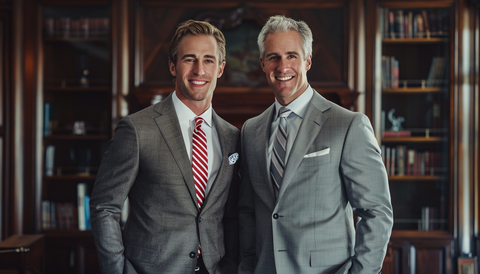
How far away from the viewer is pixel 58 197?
4109mm

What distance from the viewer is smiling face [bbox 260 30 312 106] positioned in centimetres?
175

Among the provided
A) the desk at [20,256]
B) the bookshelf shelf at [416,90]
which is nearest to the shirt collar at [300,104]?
the desk at [20,256]

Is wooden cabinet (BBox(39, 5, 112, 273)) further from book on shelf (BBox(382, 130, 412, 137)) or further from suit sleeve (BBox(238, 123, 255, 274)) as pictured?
book on shelf (BBox(382, 130, 412, 137))

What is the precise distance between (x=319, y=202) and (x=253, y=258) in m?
0.43

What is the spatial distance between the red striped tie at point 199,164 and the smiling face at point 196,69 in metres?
0.15

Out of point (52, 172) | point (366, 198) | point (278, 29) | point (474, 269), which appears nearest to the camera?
point (366, 198)

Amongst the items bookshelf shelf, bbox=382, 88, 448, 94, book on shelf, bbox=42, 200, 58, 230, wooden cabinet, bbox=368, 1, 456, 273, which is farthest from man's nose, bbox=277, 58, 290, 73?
book on shelf, bbox=42, 200, 58, 230

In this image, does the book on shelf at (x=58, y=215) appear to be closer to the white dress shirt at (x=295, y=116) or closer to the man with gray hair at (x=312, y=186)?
the man with gray hair at (x=312, y=186)

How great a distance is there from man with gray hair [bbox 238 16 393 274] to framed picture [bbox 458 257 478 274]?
2.68 meters

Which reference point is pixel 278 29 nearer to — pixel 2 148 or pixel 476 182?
pixel 476 182

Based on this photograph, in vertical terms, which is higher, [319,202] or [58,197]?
[319,202]

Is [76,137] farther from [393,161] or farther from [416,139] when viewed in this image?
[416,139]

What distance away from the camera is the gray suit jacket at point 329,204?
1.58 m

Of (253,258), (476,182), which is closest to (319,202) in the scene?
(253,258)
